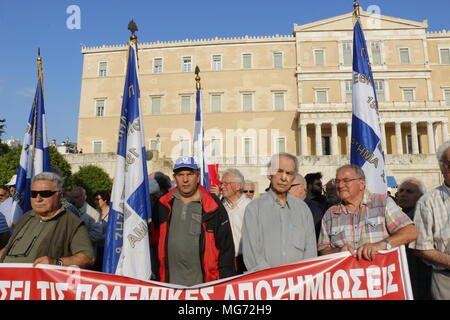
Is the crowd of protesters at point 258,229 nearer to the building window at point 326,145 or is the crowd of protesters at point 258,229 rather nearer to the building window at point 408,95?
the building window at point 326,145

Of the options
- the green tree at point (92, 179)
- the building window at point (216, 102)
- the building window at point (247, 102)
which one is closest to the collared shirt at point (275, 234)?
the green tree at point (92, 179)

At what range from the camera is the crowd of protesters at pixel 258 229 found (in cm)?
261

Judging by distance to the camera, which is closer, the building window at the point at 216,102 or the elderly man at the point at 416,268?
the elderly man at the point at 416,268

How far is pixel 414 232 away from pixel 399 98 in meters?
32.4

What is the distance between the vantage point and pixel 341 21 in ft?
106

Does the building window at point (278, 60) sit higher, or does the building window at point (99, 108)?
the building window at point (278, 60)

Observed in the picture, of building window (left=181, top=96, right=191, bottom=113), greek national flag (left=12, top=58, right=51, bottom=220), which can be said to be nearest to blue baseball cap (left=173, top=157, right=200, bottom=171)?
greek national flag (left=12, top=58, right=51, bottom=220)

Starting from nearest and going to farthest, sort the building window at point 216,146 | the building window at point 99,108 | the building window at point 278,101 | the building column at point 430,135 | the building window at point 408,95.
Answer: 1. the building column at point 430,135
2. the building window at point 408,95
3. the building window at point 216,146
4. the building window at point 278,101
5. the building window at point 99,108

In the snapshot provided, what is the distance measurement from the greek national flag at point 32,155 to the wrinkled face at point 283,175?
3.95 meters

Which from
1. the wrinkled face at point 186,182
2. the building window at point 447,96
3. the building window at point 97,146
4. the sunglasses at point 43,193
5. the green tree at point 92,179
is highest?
the building window at point 447,96

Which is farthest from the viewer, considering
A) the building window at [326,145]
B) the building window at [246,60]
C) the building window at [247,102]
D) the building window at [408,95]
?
the building window at [246,60]

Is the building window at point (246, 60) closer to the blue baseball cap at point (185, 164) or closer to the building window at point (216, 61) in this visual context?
the building window at point (216, 61)

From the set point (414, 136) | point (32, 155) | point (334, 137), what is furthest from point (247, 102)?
point (32, 155)

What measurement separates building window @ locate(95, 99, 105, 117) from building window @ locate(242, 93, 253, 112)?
1378 centimetres
